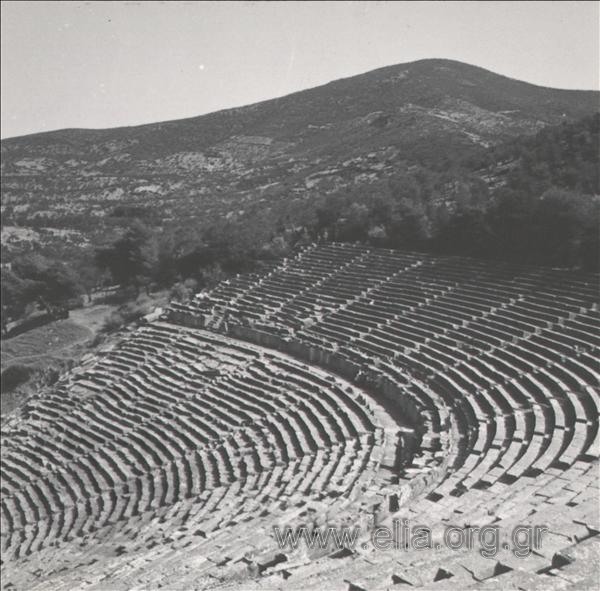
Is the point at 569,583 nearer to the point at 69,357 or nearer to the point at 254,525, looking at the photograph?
the point at 254,525

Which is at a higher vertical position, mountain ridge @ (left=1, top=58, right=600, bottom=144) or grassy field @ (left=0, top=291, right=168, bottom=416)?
mountain ridge @ (left=1, top=58, right=600, bottom=144)

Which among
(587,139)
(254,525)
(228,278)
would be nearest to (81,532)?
(254,525)

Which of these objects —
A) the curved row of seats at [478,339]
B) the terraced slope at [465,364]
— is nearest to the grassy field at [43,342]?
the terraced slope at [465,364]

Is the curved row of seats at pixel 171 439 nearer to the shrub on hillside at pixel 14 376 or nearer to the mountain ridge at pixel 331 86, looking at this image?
the shrub on hillside at pixel 14 376

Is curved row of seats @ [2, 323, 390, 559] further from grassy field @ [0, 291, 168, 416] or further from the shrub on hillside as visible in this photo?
the shrub on hillside

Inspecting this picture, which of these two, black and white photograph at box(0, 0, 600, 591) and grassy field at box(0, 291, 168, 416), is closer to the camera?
black and white photograph at box(0, 0, 600, 591)

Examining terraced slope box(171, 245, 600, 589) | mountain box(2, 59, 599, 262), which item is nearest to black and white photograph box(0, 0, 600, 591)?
terraced slope box(171, 245, 600, 589)
